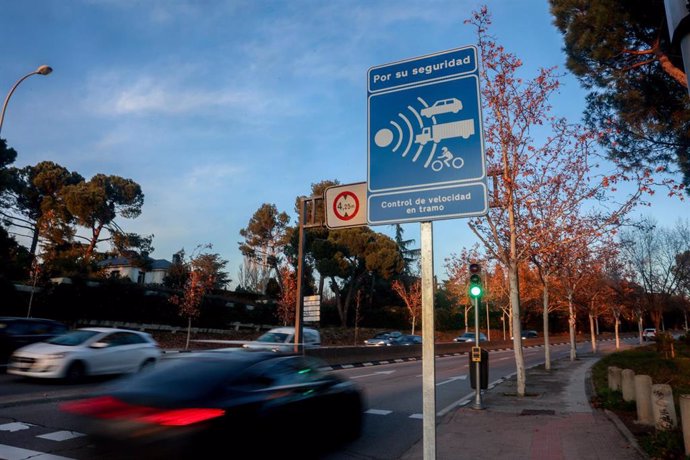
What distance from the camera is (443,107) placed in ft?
10.9

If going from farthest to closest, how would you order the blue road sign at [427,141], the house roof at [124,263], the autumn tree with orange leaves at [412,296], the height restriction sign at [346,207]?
the house roof at [124,263] < the autumn tree with orange leaves at [412,296] < the height restriction sign at [346,207] < the blue road sign at [427,141]

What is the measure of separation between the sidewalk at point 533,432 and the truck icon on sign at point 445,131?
503 cm

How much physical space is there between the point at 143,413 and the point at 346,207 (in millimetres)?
4962

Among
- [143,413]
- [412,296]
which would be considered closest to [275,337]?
[143,413]

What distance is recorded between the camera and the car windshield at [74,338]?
1280cm

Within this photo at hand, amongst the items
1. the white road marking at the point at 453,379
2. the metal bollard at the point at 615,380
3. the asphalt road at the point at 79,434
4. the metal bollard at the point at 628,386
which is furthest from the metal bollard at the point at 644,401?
the white road marking at the point at 453,379

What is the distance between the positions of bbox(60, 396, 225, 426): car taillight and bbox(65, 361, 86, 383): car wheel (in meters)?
8.27

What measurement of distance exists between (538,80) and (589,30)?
219cm

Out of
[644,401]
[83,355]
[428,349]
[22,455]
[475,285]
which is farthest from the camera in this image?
[83,355]

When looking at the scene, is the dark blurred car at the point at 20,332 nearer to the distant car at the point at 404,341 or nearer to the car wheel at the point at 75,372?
the car wheel at the point at 75,372

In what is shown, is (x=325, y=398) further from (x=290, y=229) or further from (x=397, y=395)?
(x=290, y=229)

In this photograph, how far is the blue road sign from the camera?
3090 millimetres

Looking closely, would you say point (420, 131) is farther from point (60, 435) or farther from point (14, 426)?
point (14, 426)

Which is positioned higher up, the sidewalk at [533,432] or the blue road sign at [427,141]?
the blue road sign at [427,141]
